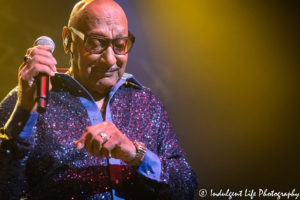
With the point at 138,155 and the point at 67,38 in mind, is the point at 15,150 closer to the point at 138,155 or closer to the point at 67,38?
the point at 138,155

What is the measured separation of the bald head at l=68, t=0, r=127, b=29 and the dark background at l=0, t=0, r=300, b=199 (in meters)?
0.88

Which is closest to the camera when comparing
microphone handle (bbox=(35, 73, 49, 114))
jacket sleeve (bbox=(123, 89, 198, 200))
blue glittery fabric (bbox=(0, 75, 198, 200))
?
microphone handle (bbox=(35, 73, 49, 114))

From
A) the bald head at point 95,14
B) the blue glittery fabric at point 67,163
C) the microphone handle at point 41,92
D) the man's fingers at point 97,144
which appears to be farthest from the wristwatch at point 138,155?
the bald head at point 95,14

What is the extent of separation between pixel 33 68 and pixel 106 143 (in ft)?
1.41

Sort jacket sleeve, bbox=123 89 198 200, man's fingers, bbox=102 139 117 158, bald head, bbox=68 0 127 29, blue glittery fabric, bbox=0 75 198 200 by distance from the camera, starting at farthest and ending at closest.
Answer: bald head, bbox=68 0 127 29
jacket sleeve, bbox=123 89 198 200
blue glittery fabric, bbox=0 75 198 200
man's fingers, bbox=102 139 117 158

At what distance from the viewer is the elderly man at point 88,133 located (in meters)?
0.96

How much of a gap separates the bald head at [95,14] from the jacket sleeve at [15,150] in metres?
0.63

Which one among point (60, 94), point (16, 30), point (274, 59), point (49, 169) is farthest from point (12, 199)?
point (274, 59)

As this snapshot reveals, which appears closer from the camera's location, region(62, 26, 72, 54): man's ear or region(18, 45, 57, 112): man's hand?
region(18, 45, 57, 112): man's hand

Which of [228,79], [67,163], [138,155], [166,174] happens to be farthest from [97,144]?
[228,79]

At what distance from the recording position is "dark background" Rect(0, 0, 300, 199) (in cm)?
224

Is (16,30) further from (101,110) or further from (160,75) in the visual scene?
(160,75)

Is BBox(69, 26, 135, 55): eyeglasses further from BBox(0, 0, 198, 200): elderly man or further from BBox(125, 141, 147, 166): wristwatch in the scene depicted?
BBox(125, 141, 147, 166): wristwatch

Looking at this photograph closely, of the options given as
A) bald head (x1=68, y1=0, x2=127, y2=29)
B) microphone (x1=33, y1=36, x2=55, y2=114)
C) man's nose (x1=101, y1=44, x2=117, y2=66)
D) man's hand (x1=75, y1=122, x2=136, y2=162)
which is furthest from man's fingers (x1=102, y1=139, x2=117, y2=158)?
bald head (x1=68, y1=0, x2=127, y2=29)
